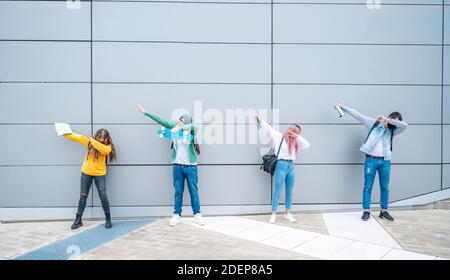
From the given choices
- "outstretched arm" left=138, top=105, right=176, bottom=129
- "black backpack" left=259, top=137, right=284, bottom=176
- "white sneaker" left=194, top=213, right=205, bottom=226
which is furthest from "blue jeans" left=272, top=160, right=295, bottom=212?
"outstretched arm" left=138, top=105, right=176, bottom=129

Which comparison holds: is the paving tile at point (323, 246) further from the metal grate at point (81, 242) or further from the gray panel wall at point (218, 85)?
the metal grate at point (81, 242)

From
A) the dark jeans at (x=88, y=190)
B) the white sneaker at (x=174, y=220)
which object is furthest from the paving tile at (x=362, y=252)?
the dark jeans at (x=88, y=190)

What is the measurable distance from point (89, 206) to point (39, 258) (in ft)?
5.95

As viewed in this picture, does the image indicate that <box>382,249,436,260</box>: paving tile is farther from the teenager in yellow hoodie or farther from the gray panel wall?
the teenager in yellow hoodie

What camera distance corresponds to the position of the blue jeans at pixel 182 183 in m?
5.87

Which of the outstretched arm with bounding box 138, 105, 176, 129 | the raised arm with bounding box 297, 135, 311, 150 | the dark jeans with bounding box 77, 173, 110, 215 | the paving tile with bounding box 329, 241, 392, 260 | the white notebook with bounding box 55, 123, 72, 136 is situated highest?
the outstretched arm with bounding box 138, 105, 176, 129

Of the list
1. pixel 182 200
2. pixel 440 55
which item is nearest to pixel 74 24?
pixel 182 200

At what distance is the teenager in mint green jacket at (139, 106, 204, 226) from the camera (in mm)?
5855

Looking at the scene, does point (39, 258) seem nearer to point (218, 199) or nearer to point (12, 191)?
point (12, 191)

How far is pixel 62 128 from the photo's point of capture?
19.5ft

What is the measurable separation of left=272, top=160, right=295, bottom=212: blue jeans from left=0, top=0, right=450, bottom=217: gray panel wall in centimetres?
50

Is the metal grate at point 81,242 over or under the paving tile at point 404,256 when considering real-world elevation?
under

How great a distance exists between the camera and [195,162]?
233 inches

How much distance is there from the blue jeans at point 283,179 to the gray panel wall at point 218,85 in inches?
19.7
